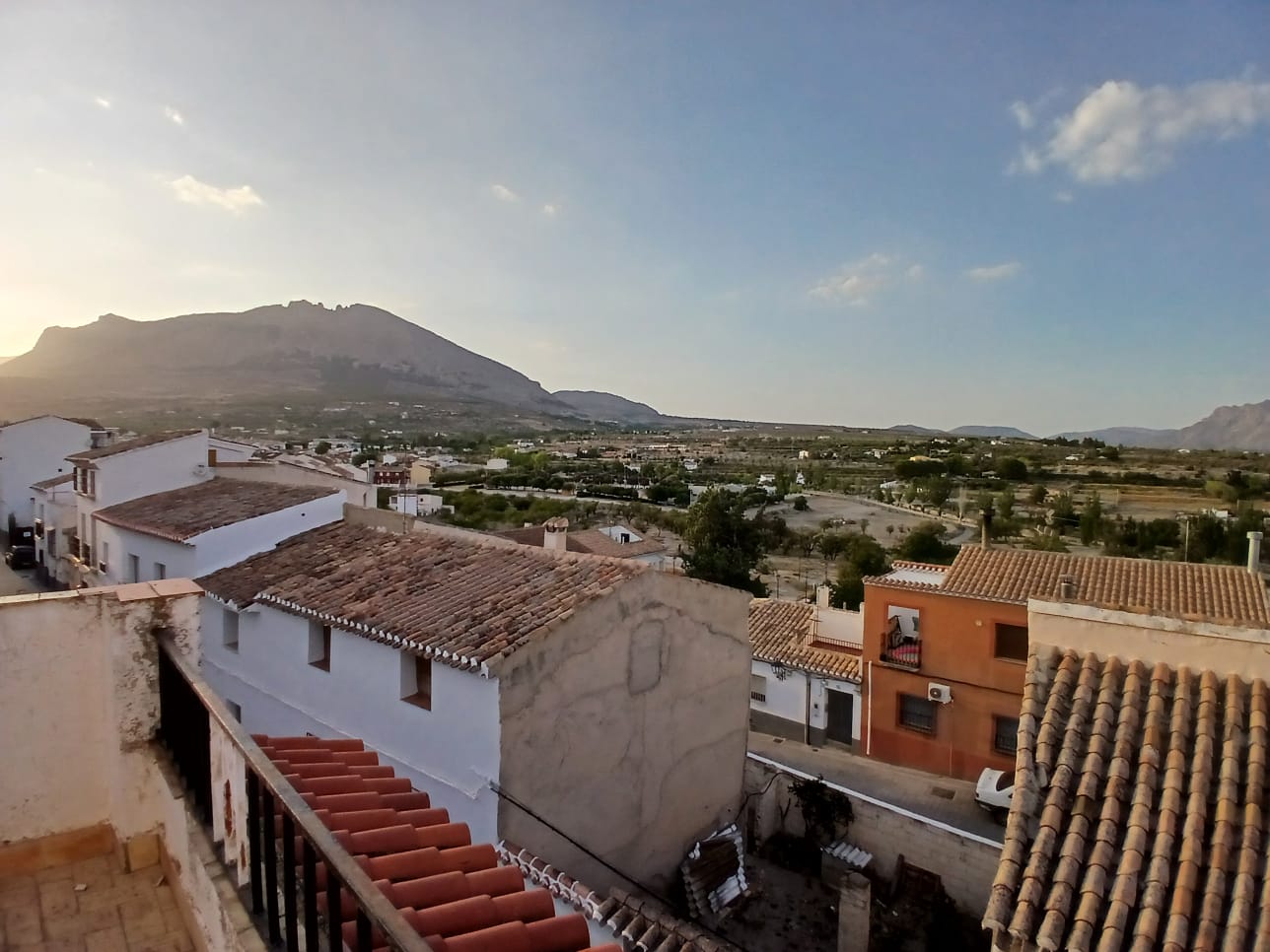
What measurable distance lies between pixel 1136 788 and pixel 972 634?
1304 centimetres

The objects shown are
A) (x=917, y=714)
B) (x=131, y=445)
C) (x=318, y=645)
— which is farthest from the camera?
(x=131, y=445)

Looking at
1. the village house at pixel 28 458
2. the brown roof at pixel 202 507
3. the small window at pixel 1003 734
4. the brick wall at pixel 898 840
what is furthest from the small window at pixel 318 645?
the village house at pixel 28 458

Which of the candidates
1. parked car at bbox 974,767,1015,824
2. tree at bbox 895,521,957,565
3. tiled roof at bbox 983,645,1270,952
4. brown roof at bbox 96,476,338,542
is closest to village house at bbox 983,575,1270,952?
tiled roof at bbox 983,645,1270,952

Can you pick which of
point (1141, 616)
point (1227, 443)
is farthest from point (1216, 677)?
point (1227, 443)

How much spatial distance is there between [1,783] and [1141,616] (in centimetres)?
A: 721

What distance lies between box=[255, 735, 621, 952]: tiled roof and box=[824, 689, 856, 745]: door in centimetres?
1528

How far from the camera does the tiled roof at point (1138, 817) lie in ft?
12.9

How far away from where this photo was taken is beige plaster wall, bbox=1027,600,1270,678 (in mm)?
5082

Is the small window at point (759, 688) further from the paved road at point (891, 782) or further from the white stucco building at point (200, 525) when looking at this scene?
the white stucco building at point (200, 525)

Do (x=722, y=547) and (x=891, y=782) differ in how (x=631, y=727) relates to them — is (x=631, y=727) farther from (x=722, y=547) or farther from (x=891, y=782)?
(x=722, y=547)

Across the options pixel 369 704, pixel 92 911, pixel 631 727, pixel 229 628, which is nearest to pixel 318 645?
pixel 369 704

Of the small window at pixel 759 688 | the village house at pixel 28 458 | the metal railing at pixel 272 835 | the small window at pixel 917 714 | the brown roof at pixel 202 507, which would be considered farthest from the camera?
the village house at pixel 28 458

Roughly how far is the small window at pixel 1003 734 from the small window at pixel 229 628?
51.1 ft

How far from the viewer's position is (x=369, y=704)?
9445 mm
